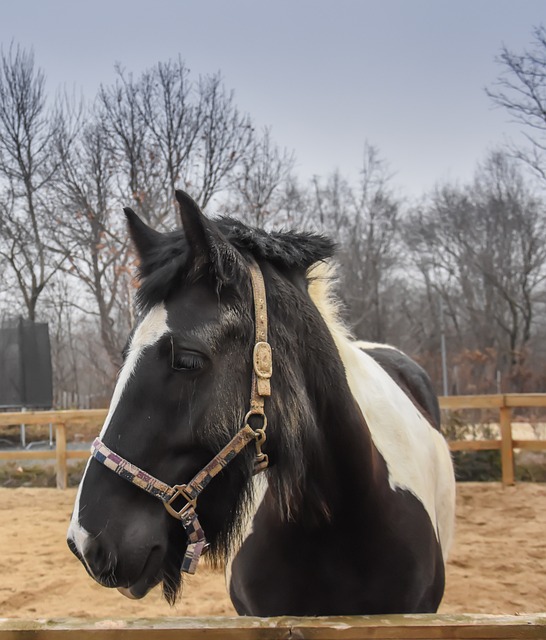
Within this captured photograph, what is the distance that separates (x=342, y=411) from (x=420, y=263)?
2713cm

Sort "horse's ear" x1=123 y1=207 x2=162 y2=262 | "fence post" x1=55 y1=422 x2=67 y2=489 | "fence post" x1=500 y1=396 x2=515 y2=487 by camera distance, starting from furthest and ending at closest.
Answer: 1. "fence post" x1=55 y1=422 x2=67 y2=489
2. "fence post" x1=500 y1=396 x2=515 y2=487
3. "horse's ear" x1=123 y1=207 x2=162 y2=262

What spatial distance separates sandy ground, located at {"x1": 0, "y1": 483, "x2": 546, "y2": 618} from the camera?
13.8 feet

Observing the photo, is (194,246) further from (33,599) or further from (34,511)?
(34,511)

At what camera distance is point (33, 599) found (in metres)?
4.46

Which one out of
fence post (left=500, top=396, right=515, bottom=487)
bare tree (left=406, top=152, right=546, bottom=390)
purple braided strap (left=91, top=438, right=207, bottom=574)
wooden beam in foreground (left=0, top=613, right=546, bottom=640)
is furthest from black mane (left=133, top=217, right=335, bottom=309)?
bare tree (left=406, top=152, right=546, bottom=390)

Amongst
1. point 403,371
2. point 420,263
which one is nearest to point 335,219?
point 420,263

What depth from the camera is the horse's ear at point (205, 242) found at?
61.4 inches

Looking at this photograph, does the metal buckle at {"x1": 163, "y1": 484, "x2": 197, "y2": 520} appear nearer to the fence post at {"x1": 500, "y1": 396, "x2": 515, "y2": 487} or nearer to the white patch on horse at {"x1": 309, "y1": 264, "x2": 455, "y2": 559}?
the white patch on horse at {"x1": 309, "y1": 264, "x2": 455, "y2": 559}

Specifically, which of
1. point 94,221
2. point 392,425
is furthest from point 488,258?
point 392,425

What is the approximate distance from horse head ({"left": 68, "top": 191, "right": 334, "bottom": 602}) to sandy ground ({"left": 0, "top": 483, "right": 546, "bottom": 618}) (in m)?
2.25

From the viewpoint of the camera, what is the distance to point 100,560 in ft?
4.63

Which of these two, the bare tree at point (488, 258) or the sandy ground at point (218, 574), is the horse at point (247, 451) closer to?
the sandy ground at point (218, 574)

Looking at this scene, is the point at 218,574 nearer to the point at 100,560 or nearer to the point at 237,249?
the point at 100,560

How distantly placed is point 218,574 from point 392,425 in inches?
119
